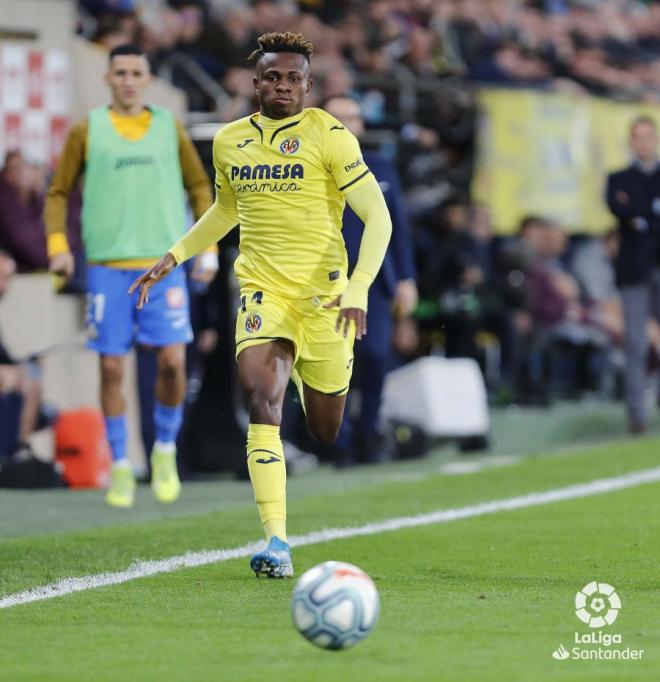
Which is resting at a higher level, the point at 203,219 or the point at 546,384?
the point at 203,219

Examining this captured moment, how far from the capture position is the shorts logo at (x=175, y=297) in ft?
33.2

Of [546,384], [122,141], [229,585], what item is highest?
[122,141]

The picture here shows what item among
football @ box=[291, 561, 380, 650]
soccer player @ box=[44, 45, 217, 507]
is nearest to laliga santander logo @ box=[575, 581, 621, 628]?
football @ box=[291, 561, 380, 650]

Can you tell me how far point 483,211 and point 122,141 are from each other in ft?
23.6

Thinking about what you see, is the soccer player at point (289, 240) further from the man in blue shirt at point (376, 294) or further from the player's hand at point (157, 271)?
the man in blue shirt at point (376, 294)

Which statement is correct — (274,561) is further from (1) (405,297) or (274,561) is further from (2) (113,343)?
(1) (405,297)

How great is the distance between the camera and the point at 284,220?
7500 mm

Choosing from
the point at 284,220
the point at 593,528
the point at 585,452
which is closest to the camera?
the point at 284,220

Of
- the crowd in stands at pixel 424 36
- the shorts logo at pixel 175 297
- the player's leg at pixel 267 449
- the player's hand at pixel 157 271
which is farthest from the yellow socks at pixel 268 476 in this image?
the crowd in stands at pixel 424 36

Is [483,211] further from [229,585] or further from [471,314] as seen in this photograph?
[229,585]

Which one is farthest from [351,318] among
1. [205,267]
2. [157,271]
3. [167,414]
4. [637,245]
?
[637,245]

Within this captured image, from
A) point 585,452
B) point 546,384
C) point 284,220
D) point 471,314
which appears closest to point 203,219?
point 284,220

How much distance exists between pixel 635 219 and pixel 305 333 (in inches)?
320

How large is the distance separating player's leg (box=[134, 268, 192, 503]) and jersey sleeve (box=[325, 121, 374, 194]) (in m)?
2.88
